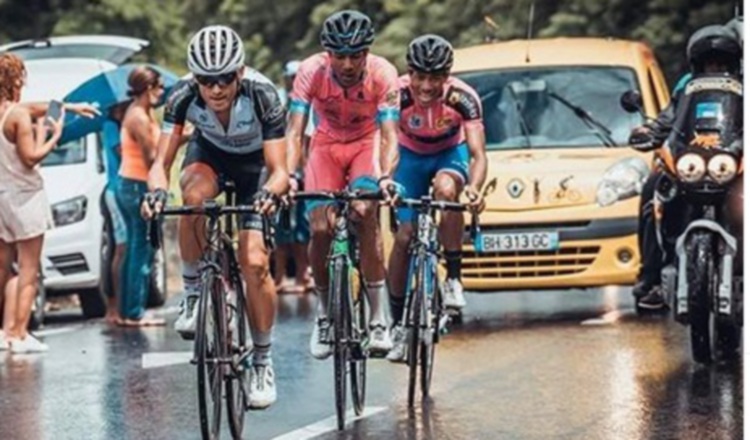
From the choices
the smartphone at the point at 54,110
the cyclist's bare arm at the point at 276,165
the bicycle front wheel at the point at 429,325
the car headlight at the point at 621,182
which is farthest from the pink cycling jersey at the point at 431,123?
the car headlight at the point at 621,182

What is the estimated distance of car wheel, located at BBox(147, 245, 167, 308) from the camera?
20422 millimetres

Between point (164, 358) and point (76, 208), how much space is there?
12.7 ft

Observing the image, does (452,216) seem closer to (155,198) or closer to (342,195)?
(342,195)

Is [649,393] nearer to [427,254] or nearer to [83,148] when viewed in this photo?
[427,254]

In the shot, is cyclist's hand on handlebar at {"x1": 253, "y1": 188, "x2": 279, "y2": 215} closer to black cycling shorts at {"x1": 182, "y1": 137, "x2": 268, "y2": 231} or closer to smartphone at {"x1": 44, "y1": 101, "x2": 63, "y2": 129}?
black cycling shorts at {"x1": 182, "y1": 137, "x2": 268, "y2": 231}

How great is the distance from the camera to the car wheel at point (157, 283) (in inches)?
804

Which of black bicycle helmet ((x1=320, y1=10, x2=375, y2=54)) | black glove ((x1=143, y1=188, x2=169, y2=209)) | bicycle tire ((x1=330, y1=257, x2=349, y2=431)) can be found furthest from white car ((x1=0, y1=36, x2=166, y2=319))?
black glove ((x1=143, y1=188, x2=169, y2=209))

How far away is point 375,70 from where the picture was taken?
1319 cm

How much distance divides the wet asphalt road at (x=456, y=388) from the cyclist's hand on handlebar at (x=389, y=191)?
1.15m

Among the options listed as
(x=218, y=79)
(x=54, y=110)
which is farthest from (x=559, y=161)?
(x=218, y=79)

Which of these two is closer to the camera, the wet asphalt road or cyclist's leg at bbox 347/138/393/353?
the wet asphalt road

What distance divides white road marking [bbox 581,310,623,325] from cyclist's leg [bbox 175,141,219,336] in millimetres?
5875

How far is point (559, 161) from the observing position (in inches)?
712

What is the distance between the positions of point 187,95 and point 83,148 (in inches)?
332
